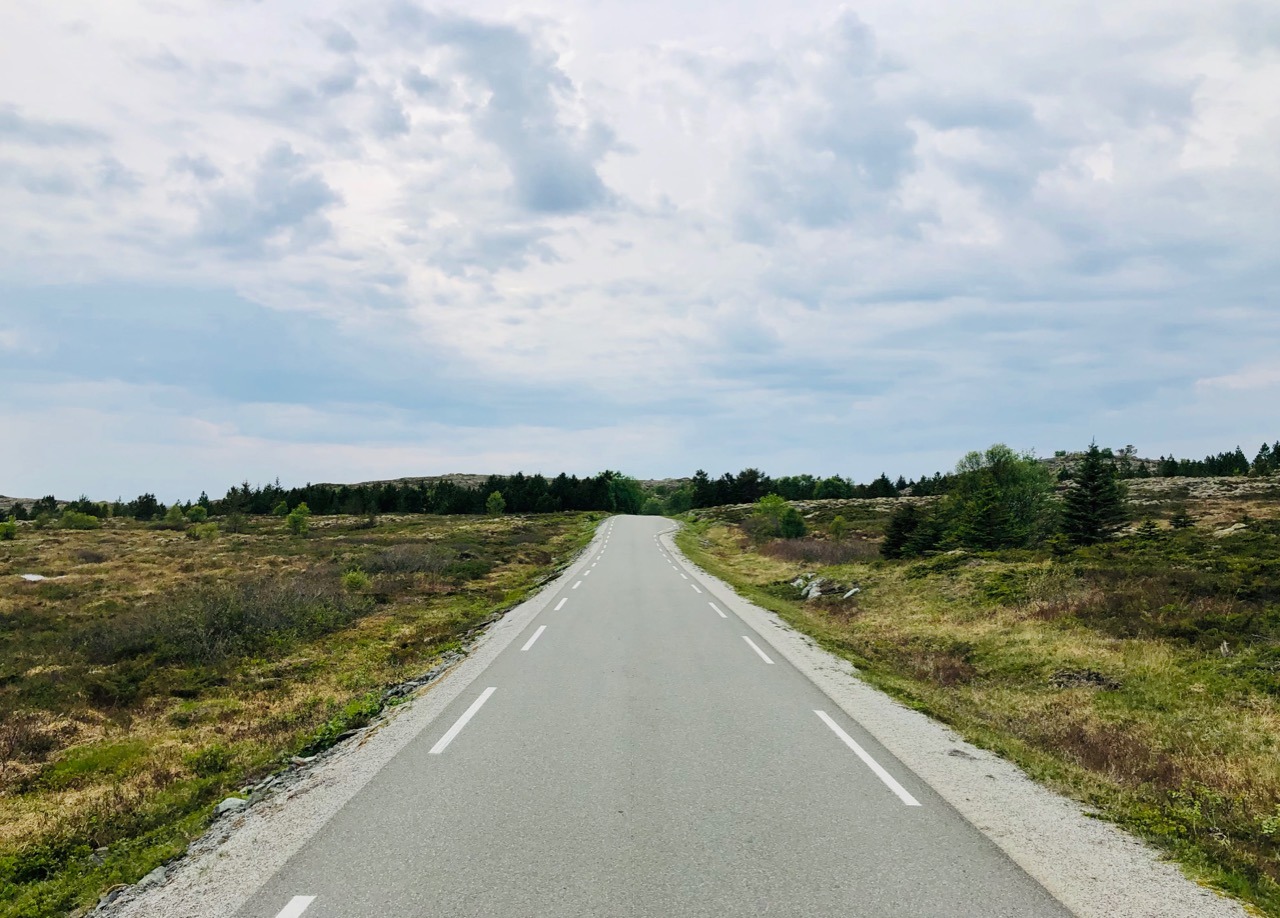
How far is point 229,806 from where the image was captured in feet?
23.8

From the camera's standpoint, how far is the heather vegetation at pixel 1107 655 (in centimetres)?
761

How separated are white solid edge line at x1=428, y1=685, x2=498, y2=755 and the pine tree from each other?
107 ft

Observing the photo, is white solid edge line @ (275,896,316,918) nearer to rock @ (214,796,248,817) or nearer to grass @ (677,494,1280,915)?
rock @ (214,796,248,817)

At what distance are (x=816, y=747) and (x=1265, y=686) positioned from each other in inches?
383

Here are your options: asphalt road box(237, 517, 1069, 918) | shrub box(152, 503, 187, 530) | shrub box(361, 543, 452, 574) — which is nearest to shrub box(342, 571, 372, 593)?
shrub box(361, 543, 452, 574)

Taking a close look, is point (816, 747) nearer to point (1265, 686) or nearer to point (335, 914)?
point (335, 914)

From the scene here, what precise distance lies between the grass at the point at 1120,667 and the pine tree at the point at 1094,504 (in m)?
5.00

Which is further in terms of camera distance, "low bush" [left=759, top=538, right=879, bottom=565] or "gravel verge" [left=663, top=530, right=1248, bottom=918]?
"low bush" [left=759, top=538, right=879, bottom=565]

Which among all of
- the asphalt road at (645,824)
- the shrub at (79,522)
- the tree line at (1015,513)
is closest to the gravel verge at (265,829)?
the asphalt road at (645,824)

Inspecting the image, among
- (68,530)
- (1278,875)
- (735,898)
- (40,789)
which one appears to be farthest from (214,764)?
(68,530)

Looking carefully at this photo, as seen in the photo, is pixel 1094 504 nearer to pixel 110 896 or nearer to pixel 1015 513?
pixel 1015 513

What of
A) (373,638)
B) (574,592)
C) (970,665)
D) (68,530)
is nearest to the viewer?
(970,665)

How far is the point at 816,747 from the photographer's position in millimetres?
8352

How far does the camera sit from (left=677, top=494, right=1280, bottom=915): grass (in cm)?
739
